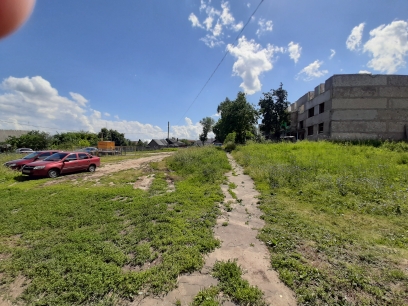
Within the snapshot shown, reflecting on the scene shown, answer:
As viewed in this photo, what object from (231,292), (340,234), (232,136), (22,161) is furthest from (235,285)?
(232,136)

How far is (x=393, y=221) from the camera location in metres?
4.74

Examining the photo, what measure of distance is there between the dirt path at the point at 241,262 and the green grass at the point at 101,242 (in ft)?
0.55

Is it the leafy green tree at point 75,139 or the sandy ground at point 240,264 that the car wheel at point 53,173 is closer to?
the sandy ground at point 240,264

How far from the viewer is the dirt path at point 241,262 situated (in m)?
2.47

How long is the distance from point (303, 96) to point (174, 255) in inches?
1418

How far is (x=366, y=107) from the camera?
21906 millimetres

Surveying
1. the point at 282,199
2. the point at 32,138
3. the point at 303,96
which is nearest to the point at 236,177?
the point at 282,199

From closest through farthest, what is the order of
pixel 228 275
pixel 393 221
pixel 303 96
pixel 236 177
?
pixel 228 275 → pixel 393 221 → pixel 236 177 → pixel 303 96

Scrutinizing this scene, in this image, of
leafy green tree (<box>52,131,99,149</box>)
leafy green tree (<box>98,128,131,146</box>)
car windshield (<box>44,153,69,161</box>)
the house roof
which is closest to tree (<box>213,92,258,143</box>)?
car windshield (<box>44,153,69,161</box>)

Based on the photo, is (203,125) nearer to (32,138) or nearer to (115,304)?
(32,138)

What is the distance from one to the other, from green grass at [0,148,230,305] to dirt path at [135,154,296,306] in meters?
0.17

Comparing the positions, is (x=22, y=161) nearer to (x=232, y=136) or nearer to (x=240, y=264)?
(x=240, y=264)

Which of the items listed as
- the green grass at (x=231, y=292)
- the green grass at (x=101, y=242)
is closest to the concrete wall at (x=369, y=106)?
the green grass at (x=101, y=242)

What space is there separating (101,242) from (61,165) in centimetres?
1045
